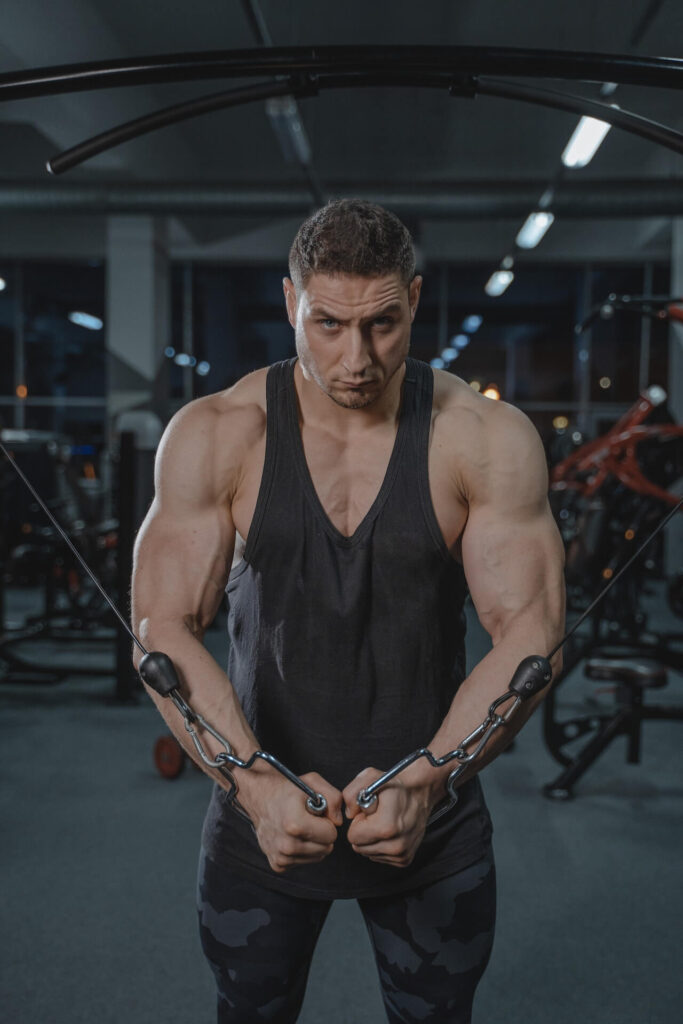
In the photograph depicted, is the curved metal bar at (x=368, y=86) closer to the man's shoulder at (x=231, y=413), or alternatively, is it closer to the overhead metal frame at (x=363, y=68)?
the overhead metal frame at (x=363, y=68)

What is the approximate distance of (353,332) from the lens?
1051 mm

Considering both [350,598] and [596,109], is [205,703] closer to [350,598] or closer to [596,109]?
[350,598]

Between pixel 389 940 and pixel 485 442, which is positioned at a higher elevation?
pixel 485 442

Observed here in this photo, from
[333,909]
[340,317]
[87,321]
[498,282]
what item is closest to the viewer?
[340,317]

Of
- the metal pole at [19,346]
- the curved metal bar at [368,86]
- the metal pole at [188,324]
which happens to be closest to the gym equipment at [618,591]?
the curved metal bar at [368,86]

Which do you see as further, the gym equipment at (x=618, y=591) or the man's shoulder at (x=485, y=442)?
the gym equipment at (x=618, y=591)

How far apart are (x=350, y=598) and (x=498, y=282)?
28.7 feet

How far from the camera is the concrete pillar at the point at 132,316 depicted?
8750 millimetres

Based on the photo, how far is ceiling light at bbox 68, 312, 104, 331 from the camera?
10242mm

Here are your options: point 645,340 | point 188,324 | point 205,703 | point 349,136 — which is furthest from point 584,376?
point 205,703

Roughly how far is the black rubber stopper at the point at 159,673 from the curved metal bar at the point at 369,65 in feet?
2.24

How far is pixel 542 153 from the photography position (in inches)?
304

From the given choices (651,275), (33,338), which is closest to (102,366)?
(33,338)

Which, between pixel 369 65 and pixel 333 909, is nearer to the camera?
pixel 369 65
